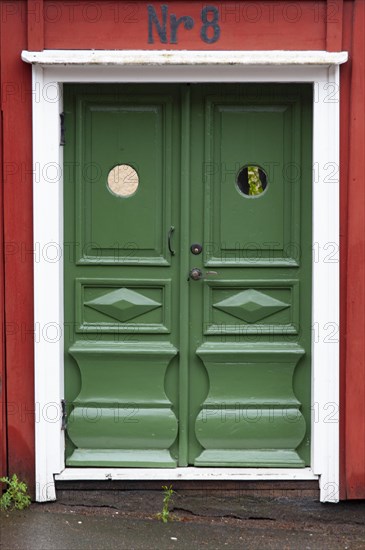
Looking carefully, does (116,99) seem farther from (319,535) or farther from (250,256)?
(319,535)

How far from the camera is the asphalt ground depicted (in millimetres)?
5164

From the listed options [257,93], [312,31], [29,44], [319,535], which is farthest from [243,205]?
[319,535]

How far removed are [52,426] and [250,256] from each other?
61.9 inches

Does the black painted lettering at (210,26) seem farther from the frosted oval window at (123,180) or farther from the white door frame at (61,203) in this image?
the frosted oval window at (123,180)

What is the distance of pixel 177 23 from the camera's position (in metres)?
5.37

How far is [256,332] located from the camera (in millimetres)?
5633

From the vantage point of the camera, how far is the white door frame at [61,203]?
17.4 feet

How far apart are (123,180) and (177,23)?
38.5 inches

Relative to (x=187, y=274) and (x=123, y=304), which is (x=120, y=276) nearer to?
(x=123, y=304)

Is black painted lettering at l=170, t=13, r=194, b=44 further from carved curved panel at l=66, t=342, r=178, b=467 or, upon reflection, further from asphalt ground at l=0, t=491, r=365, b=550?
asphalt ground at l=0, t=491, r=365, b=550

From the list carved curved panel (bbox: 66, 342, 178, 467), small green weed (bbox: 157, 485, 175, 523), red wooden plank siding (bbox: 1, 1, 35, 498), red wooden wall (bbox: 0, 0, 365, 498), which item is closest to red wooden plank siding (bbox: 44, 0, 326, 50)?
red wooden wall (bbox: 0, 0, 365, 498)

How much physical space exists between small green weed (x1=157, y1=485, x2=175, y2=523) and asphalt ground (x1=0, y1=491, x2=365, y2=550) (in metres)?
0.03

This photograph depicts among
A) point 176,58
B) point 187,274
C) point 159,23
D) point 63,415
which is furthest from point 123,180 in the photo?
point 63,415

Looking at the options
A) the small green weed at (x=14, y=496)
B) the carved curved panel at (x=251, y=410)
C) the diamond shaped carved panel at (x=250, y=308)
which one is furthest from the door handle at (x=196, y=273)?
the small green weed at (x=14, y=496)
